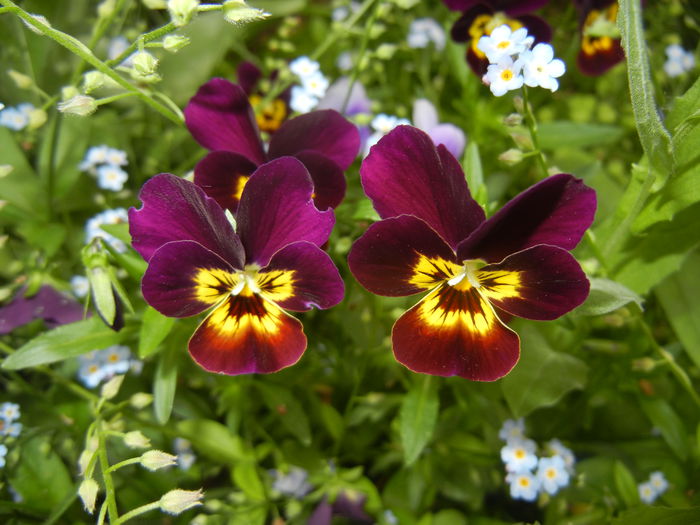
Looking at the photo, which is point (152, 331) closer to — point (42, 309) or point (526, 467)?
point (42, 309)

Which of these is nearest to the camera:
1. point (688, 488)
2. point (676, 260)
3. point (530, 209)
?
point (530, 209)

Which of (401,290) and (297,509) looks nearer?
(401,290)

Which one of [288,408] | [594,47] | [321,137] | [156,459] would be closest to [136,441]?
[156,459]

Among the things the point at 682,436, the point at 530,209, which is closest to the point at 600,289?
the point at 530,209

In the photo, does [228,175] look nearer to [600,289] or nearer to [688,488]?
[600,289]

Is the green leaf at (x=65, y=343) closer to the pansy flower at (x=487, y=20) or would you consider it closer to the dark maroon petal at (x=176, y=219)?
the dark maroon petal at (x=176, y=219)
